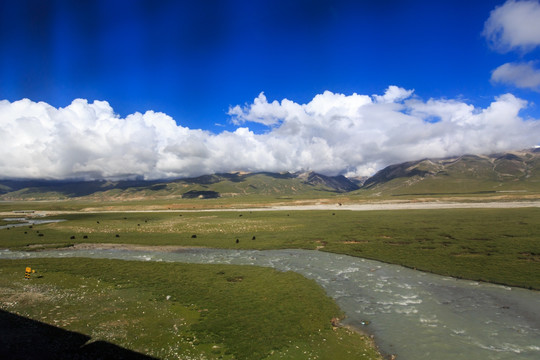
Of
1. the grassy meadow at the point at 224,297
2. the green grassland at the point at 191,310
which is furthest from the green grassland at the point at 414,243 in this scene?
the green grassland at the point at 191,310

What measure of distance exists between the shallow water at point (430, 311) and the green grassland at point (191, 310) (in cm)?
239

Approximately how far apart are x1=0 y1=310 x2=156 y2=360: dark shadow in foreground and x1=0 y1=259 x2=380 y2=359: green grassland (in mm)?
657

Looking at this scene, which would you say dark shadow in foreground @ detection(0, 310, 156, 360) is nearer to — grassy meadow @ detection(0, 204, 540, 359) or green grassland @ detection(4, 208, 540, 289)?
grassy meadow @ detection(0, 204, 540, 359)

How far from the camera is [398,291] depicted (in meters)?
28.6

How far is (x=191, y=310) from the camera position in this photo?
949 inches

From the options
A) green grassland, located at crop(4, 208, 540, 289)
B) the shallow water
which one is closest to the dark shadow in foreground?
the shallow water

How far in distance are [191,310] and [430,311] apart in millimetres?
20680

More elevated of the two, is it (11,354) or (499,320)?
(11,354)

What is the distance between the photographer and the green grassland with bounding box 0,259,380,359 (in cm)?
1800

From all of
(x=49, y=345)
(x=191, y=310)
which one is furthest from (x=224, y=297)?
(x=49, y=345)

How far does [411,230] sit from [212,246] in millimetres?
47171

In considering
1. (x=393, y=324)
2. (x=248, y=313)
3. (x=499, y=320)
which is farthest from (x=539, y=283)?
(x=248, y=313)

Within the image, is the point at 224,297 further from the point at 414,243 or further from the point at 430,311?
the point at 414,243

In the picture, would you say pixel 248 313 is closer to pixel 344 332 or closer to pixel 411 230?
pixel 344 332
